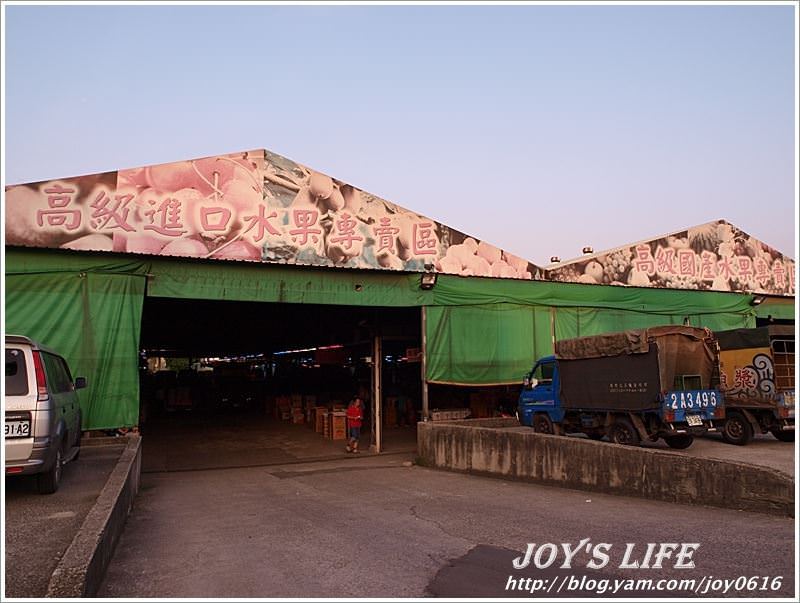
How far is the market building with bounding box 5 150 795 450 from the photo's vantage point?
1498 centimetres

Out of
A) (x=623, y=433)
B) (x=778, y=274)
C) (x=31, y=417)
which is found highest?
(x=778, y=274)

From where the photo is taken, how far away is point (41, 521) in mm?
7320

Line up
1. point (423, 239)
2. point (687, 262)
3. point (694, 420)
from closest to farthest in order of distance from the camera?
point (694, 420)
point (423, 239)
point (687, 262)

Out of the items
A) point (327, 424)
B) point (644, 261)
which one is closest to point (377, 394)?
point (327, 424)

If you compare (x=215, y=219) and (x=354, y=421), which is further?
(x=354, y=421)

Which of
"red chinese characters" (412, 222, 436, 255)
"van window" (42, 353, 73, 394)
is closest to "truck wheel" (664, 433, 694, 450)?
"red chinese characters" (412, 222, 436, 255)

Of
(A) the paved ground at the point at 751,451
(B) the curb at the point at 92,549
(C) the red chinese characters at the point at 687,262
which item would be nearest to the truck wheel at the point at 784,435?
(A) the paved ground at the point at 751,451

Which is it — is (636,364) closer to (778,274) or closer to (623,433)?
(623,433)

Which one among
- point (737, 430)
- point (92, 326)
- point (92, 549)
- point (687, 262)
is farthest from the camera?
point (687, 262)

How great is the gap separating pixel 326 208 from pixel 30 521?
11757 millimetres

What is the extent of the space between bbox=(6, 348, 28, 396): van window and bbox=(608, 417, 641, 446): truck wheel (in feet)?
38.1

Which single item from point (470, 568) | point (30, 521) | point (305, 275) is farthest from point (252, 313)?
point (470, 568)

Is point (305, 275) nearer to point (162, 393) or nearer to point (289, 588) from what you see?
point (289, 588)

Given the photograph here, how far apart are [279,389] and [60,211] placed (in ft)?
62.1
